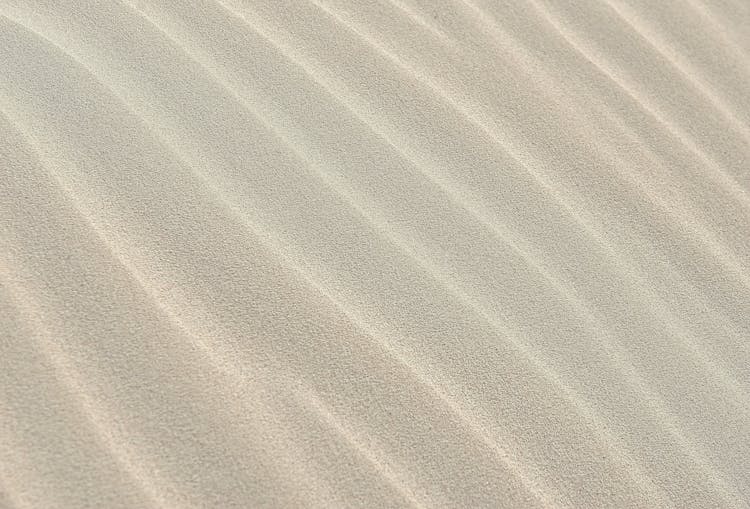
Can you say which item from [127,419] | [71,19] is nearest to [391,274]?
[127,419]

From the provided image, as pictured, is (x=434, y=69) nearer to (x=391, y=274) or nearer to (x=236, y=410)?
(x=391, y=274)

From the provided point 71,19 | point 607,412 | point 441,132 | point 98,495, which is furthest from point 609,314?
point 71,19

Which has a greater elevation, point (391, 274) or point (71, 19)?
point (71, 19)

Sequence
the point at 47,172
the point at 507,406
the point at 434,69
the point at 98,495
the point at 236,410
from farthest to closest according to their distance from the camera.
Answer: the point at 434,69
the point at 47,172
the point at 507,406
the point at 236,410
the point at 98,495

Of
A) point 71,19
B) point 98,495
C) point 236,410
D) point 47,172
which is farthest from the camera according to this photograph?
point 71,19

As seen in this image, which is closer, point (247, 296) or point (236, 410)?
point (236, 410)

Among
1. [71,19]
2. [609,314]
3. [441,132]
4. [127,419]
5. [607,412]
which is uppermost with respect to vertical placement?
[71,19]

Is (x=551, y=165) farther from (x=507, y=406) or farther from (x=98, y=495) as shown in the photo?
(x=98, y=495)
